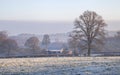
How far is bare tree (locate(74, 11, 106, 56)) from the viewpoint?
64.9m

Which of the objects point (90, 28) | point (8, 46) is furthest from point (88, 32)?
A: point (8, 46)

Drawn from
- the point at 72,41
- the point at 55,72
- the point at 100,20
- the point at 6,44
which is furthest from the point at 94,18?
the point at 55,72

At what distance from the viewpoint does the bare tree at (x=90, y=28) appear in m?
64.9

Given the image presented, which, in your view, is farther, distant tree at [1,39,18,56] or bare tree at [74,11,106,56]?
distant tree at [1,39,18,56]

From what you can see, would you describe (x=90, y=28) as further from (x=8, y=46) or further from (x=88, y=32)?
(x=8, y=46)

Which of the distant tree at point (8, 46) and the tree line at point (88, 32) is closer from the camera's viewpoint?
the tree line at point (88, 32)

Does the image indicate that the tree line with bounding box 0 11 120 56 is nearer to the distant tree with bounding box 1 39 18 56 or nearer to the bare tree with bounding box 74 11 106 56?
the bare tree with bounding box 74 11 106 56

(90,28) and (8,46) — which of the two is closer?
(90,28)

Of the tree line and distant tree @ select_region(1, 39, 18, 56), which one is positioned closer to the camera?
the tree line

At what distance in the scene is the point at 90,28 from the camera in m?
65.9

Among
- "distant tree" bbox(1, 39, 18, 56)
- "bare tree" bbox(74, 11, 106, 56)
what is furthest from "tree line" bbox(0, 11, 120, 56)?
"distant tree" bbox(1, 39, 18, 56)

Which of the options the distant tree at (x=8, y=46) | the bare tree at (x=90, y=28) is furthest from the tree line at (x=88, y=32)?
the distant tree at (x=8, y=46)

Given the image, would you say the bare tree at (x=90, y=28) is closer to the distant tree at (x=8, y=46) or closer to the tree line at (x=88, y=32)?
the tree line at (x=88, y=32)

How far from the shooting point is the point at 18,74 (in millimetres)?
21359
